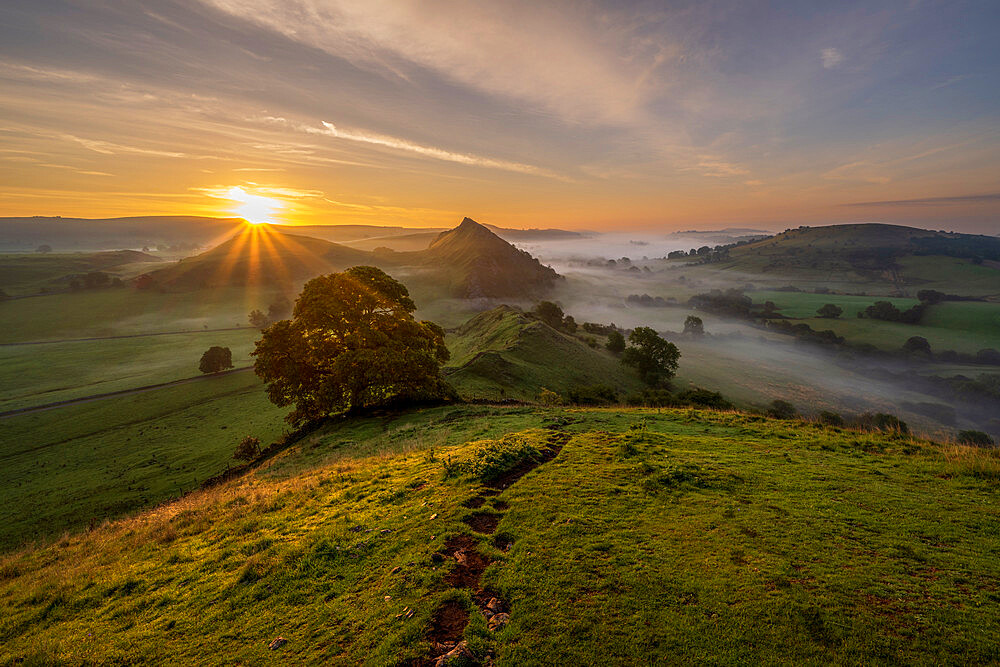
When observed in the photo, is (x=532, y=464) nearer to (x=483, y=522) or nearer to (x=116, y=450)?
(x=483, y=522)

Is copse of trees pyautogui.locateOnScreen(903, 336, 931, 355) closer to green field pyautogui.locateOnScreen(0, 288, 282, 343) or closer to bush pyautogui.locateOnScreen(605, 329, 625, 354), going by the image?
bush pyautogui.locateOnScreen(605, 329, 625, 354)

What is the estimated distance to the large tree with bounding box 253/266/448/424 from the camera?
102ft

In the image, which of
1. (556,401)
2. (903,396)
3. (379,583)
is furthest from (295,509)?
(903,396)

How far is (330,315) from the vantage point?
33.2 meters

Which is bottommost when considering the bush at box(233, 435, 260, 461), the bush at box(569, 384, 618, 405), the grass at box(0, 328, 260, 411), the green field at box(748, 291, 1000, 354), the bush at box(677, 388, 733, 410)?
the grass at box(0, 328, 260, 411)

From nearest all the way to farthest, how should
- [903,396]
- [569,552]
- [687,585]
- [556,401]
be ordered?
[687,585], [569,552], [556,401], [903,396]

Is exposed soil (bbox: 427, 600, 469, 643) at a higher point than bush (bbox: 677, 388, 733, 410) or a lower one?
higher

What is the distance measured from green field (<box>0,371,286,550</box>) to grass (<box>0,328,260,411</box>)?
1177 centimetres

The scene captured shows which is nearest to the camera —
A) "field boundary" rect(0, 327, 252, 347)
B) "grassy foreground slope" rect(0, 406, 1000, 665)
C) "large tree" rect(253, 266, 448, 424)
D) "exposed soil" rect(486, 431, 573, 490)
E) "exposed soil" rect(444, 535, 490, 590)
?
"grassy foreground slope" rect(0, 406, 1000, 665)

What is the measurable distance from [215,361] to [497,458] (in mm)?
80684

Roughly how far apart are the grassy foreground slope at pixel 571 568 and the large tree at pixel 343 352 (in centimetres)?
1376

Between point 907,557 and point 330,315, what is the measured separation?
36.5 meters

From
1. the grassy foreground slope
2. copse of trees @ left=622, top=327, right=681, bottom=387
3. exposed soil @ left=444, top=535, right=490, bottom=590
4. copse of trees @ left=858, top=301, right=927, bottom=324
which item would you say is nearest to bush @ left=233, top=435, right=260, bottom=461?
the grassy foreground slope

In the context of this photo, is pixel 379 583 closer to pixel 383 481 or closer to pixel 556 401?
pixel 383 481
